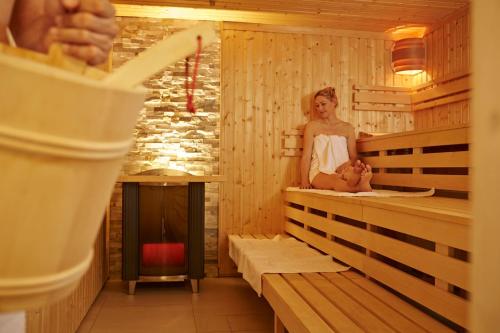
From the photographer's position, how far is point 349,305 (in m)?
2.17

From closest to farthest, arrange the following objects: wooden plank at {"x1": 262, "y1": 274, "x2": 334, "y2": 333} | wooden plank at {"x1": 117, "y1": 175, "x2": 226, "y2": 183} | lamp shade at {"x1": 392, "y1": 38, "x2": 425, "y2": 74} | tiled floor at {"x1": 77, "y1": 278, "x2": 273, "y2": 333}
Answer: wooden plank at {"x1": 262, "y1": 274, "x2": 334, "y2": 333}, tiled floor at {"x1": 77, "y1": 278, "x2": 273, "y2": 333}, wooden plank at {"x1": 117, "y1": 175, "x2": 226, "y2": 183}, lamp shade at {"x1": 392, "y1": 38, "x2": 425, "y2": 74}

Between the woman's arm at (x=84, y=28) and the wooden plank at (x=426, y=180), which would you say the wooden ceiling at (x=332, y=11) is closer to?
the wooden plank at (x=426, y=180)

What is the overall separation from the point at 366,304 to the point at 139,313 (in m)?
1.97

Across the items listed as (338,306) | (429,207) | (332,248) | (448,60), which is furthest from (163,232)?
(448,60)

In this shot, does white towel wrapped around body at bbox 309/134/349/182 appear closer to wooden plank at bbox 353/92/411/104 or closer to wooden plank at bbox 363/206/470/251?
wooden plank at bbox 353/92/411/104

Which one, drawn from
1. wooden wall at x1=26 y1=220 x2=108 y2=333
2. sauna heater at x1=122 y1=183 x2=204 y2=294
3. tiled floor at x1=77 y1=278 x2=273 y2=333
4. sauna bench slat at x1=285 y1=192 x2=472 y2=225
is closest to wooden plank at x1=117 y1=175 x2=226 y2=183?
sauna heater at x1=122 y1=183 x2=204 y2=294

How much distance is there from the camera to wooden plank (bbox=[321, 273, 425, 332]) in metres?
1.86

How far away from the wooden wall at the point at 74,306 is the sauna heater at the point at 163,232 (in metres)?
0.30

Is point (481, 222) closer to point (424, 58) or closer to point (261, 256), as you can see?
point (261, 256)

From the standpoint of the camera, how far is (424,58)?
16.8ft

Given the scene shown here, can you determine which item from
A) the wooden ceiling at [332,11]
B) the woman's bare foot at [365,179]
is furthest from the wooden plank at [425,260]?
the wooden ceiling at [332,11]

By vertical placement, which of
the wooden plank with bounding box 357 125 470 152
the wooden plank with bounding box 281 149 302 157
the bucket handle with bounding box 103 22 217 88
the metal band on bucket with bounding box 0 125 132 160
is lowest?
the metal band on bucket with bounding box 0 125 132 160

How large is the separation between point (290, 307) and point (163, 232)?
80.2 inches

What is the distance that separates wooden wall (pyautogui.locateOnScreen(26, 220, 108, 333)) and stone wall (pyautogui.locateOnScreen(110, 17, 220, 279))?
1.64ft
